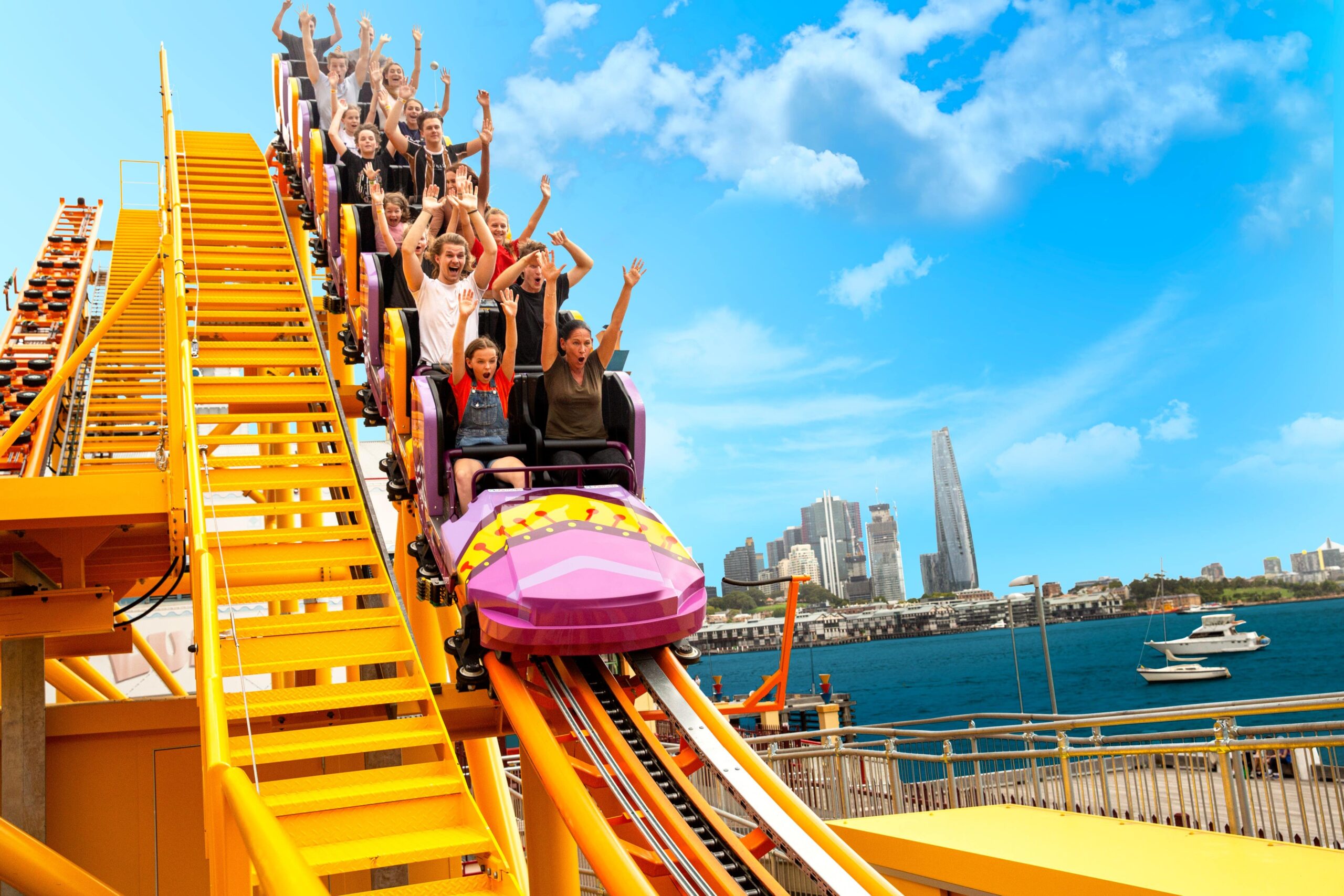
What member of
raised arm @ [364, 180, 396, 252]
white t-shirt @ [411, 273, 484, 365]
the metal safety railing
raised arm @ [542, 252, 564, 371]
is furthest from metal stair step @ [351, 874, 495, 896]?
raised arm @ [364, 180, 396, 252]

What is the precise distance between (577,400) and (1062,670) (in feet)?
295

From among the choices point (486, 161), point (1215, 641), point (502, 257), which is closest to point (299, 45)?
point (486, 161)

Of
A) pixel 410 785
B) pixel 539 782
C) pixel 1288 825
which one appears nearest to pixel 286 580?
pixel 539 782

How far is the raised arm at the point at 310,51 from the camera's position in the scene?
10.7m

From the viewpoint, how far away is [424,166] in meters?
8.92

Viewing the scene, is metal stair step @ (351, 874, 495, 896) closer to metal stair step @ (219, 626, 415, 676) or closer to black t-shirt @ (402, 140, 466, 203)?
metal stair step @ (219, 626, 415, 676)

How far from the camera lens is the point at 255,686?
15703mm

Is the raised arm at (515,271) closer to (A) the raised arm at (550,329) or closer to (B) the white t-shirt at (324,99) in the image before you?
(A) the raised arm at (550,329)

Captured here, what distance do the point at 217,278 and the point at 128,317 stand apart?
5.73 m

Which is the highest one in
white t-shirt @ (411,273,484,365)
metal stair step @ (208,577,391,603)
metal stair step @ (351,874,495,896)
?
white t-shirt @ (411,273,484,365)

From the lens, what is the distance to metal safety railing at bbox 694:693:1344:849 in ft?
16.1

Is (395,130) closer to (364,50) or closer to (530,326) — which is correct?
(364,50)

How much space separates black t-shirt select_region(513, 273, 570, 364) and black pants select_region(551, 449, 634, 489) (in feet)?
3.79

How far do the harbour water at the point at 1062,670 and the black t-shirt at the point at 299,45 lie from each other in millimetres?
33135
